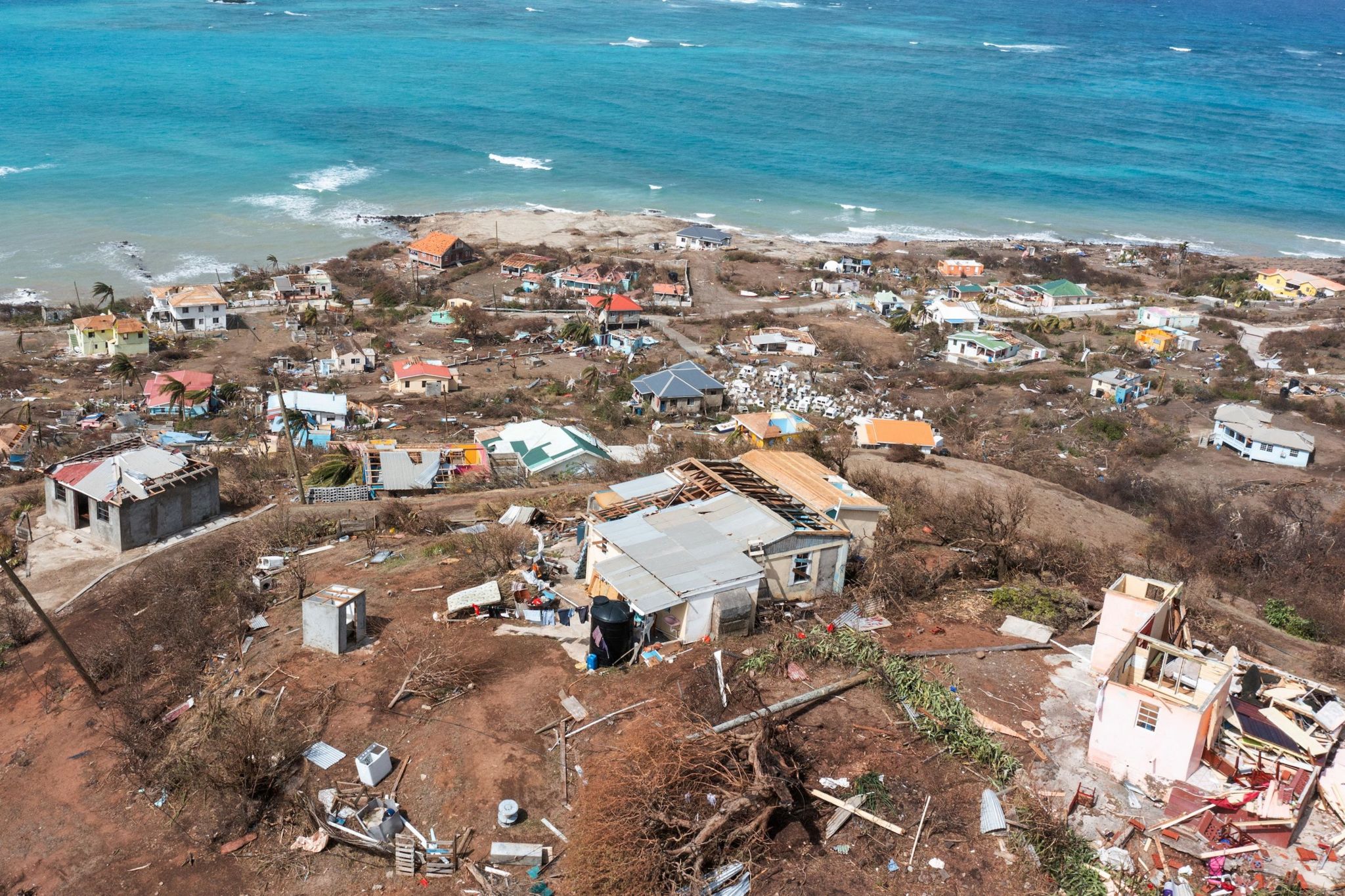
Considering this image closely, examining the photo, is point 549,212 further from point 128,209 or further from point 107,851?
point 107,851

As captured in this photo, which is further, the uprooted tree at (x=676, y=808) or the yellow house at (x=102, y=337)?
the yellow house at (x=102, y=337)

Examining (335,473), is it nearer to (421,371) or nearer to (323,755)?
(323,755)

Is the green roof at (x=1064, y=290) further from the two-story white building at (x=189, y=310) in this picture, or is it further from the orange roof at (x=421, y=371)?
the two-story white building at (x=189, y=310)

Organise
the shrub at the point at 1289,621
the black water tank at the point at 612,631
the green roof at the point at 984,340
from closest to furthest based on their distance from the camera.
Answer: the black water tank at the point at 612,631 < the shrub at the point at 1289,621 < the green roof at the point at 984,340

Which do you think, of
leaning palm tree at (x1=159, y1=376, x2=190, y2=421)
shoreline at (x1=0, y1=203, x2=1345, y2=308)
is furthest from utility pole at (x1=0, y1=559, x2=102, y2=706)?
shoreline at (x1=0, y1=203, x2=1345, y2=308)


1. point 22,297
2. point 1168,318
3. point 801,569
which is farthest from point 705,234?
point 801,569

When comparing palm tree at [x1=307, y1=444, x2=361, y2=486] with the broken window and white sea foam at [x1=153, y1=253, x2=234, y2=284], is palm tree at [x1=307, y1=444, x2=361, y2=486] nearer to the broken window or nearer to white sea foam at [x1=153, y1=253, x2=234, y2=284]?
the broken window

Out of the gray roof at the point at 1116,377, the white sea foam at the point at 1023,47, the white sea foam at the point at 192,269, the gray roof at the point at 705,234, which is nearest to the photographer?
the gray roof at the point at 1116,377

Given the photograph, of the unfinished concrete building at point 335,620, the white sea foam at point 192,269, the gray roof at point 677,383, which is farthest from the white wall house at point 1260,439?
the white sea foam at point 192,269
